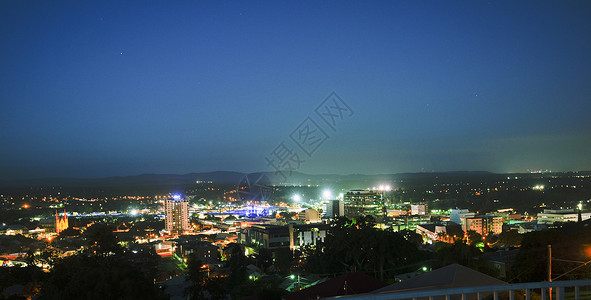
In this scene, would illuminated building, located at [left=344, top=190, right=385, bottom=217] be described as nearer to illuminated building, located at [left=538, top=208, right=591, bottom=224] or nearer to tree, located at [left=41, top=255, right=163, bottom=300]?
illuminated building, located at [left=538, top=208, right=591, bottom=224]

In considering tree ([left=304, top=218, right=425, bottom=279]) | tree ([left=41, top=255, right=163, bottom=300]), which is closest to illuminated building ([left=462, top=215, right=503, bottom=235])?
tree ([left=304, top=218, right=425, bottom=279])

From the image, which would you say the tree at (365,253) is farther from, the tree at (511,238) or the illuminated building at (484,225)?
the illuminated building at (484,225)

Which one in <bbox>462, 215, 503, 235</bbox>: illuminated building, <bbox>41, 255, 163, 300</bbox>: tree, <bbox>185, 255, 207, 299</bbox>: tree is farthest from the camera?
<bbox>462, 215, 503, 235</bbox>: illuminated building

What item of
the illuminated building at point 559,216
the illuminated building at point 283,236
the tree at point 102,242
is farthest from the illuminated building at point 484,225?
the tree at point 102,242

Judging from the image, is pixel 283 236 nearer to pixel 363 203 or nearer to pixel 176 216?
pixel 176 216

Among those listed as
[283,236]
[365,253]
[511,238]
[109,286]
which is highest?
[109,286]

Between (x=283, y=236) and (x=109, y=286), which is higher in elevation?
(x=109, y=286)

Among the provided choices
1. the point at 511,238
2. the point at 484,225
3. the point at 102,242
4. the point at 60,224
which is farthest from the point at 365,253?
the point at 60,224

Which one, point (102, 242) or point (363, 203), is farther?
point (363, 203)
